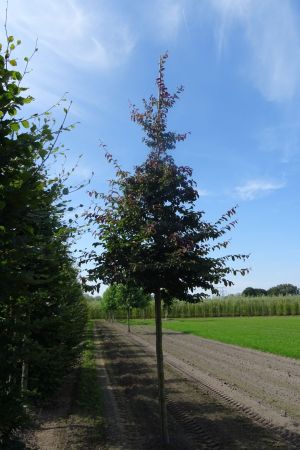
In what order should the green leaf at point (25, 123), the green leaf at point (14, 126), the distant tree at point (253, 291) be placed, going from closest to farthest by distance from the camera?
the green leaf at point (14, 126) → the green leaf at point (25, 123) → the distant tree at point (253, 291)

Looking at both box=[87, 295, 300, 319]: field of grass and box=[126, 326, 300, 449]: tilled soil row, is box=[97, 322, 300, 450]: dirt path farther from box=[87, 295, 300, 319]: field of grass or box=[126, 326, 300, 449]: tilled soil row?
box=[87, 295, 300, 319]: field of grass

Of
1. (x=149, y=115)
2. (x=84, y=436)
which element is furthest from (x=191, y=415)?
(x=149, y=115)

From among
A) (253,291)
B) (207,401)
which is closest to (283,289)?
(253,291)

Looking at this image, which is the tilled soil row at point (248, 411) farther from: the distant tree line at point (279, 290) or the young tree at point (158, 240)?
the distant tree line at point (279, 290)

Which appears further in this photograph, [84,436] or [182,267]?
[84,436]

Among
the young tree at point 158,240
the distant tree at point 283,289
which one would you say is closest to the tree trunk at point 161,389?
the young tree at point 158,240

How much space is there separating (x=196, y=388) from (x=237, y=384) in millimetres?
1292

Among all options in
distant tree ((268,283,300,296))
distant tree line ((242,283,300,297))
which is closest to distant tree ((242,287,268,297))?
distant tree line ((242,283,300,297))

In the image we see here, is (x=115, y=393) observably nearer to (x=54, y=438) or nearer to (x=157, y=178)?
(x=54, y=438)

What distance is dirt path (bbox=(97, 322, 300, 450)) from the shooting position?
7.57m

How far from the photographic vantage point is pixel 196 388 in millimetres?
12305

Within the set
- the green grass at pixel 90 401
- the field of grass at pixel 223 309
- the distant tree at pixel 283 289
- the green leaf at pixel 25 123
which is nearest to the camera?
the green leaf at pixel 25 123

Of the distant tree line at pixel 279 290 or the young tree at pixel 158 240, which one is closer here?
the young tree at pixel 158 240

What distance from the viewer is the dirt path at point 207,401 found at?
7.57 metres
